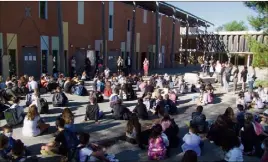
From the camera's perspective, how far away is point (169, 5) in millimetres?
38125

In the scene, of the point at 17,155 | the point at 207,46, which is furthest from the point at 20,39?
the point at 207,46

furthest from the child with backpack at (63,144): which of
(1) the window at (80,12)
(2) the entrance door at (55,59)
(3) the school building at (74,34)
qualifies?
(1) the window at (80,12)

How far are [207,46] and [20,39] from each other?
37674mm

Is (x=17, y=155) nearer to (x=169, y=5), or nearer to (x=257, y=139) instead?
(x=257, y=139)

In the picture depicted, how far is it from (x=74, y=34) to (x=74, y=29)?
1.40 feet

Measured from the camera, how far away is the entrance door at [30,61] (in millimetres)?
22516

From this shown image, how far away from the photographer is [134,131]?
9.49 meters

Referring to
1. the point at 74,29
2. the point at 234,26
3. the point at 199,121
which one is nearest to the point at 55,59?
the point at 74,29

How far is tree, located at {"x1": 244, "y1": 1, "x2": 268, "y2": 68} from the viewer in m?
22.8

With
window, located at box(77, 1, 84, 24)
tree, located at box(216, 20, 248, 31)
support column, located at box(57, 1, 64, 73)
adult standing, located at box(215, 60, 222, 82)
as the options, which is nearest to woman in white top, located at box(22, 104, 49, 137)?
support column, located at box(57, 1, 64, 73)

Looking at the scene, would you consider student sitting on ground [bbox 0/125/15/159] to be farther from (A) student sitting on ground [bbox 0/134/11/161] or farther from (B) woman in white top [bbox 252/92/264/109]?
(B) woman in white top [bbox 252/92/264/109]

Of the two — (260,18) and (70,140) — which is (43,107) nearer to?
(70,140)

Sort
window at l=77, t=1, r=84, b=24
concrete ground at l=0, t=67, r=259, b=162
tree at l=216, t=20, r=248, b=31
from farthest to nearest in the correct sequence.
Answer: tree at l=216, t=20, r=248, b=31
window at l=77, t=1, r=84, b=24
concrete ground at l=0, t=67, r=259, b=162

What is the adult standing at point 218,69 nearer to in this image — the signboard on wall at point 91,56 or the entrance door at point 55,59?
the signboard on wall at point 91,56
